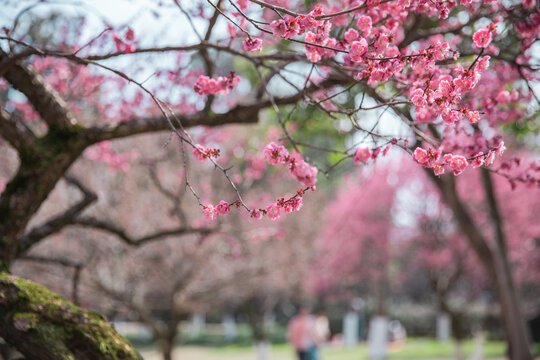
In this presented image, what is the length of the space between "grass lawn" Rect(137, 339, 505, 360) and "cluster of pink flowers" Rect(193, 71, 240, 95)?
1356 cm

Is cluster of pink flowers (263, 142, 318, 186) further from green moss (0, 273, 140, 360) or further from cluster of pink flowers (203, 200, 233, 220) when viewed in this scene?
green moss (0, 273, 140, 360)

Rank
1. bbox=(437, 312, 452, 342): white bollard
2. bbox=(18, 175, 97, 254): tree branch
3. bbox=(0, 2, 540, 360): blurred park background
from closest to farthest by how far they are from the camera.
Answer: bbox=(18, 175, 97, 254): tree branch < bbox=(0, 2, 540, 360): blurred park background < bbox=(437, 312, 452, 342): white bollard

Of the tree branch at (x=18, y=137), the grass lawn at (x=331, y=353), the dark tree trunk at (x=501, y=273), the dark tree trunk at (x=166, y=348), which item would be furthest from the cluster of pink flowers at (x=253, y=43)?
the grass lawn at (x=331, y=353)

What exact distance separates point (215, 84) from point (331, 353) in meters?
16.7

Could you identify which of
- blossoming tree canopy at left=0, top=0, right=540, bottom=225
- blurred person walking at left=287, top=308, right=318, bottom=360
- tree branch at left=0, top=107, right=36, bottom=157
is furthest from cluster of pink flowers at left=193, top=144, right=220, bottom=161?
blurred person walking at left=287, top=308, right=318, bottom=360

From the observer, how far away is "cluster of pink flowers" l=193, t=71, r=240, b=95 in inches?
141

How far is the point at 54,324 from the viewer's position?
10.9ft

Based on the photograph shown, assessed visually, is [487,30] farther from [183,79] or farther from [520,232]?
[520,232]

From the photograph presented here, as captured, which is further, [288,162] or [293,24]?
[288,162]

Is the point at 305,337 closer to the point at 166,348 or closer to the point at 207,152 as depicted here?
the point at 166,348

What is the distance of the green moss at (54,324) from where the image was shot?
3.21 meters

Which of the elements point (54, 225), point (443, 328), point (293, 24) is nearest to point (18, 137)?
point (54, 225)

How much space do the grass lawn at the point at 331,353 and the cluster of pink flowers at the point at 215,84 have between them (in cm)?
1356

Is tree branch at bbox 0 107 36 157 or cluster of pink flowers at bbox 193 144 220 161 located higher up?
tree branch at bbox 0 107 36 157
